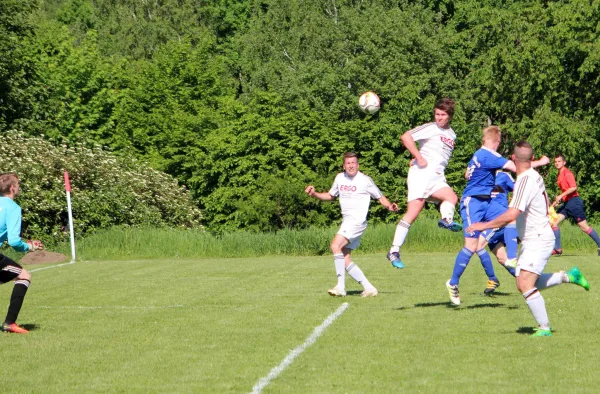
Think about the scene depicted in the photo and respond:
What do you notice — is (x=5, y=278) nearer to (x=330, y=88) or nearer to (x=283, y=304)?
(x=283, y=304)

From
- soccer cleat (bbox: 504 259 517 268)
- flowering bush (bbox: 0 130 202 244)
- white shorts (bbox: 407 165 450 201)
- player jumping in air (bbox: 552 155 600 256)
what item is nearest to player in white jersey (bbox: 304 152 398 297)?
white shorts (bbox: 407 165 450 201)

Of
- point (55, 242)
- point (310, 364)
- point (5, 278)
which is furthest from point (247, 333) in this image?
point (55, 242)

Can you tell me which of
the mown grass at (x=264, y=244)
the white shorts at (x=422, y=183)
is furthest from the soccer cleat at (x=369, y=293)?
the mown grass at (x=264, y=244)

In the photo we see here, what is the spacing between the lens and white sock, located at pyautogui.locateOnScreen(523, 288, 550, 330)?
30.5 feet

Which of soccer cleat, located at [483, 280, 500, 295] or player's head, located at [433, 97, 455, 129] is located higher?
player's head, located at [433, 97, 455, 129]

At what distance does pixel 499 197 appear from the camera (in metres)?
12.7

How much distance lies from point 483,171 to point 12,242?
574cm

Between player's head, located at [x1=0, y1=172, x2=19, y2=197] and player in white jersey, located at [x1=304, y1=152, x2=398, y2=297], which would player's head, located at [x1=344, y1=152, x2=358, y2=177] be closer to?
player in white jersey, located at [x1=304, y1=152, x2=398, y2=297]

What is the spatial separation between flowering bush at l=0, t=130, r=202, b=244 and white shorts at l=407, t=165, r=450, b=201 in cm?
2082

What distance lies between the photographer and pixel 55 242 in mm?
31562

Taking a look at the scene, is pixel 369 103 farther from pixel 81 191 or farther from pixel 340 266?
pixel 81 191

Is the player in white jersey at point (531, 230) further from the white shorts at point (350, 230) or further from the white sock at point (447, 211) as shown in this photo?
the white shorts at point (350, 230)

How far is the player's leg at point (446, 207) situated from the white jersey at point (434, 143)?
28 centimetres

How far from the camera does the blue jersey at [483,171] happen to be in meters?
12.2
